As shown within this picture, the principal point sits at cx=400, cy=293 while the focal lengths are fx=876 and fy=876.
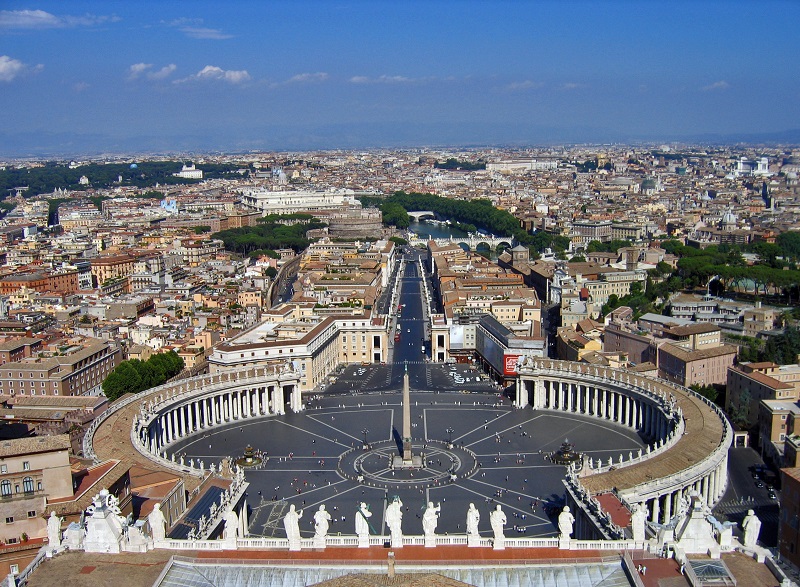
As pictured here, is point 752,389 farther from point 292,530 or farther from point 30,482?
point 30,482

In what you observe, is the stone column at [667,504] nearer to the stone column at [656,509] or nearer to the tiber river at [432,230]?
the stone column at [656,509]

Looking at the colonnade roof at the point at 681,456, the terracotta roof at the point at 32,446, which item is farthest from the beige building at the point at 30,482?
the colonnade roof at the point at 681,456

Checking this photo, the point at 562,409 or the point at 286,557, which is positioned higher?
the point at 286,557

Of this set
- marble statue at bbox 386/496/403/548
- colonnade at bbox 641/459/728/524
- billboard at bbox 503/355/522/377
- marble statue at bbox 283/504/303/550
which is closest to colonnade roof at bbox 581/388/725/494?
colonnade at bbox 641/459/728/524

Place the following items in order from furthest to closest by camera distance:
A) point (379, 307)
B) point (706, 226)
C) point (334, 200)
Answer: point (334, 200) < point (706, 226) < point (379, 307)

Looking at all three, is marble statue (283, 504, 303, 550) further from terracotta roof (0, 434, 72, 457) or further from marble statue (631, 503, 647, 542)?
marble statue (631, 503, 647, 542)

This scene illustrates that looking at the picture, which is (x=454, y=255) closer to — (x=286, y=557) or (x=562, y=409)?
(x=562, y=409)

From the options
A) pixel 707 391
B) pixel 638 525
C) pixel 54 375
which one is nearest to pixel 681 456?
pixel 707 391

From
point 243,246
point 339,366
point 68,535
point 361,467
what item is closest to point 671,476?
point 361,467
